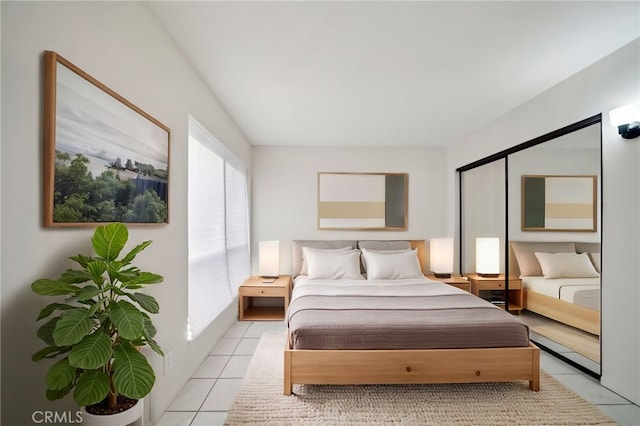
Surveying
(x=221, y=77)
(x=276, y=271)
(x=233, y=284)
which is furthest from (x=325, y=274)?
(x=221, y=77)

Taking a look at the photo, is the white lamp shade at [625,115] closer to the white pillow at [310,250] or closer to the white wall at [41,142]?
the white pillow at [310,250]

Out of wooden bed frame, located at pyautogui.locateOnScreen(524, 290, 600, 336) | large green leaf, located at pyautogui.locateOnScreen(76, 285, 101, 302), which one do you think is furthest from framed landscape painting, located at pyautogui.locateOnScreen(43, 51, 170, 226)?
wooden bed frame, located at pyautogui.locateOnScreen(524, 290, 600, 336)

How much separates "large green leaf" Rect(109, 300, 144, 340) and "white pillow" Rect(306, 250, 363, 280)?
2.97 meters

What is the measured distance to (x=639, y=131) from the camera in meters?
2.06

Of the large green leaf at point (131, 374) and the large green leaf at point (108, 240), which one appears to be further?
the large green leaf at point (108, 240)

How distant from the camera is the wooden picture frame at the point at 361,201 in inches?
188

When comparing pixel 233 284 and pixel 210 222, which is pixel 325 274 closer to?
pixel 233 284

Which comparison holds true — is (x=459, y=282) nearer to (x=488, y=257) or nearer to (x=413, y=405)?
(x=488, y=257)

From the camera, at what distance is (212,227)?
3.06 m

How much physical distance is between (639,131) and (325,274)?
124 inches

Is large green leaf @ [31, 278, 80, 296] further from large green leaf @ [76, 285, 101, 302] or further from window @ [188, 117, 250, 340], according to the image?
window @ [188, 117, 250, 340]

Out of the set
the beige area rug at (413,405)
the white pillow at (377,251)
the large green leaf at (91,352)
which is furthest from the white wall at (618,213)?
the large green leaf at (91,352)

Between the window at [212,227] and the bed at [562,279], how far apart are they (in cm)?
327

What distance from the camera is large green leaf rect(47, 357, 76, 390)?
0.94m
